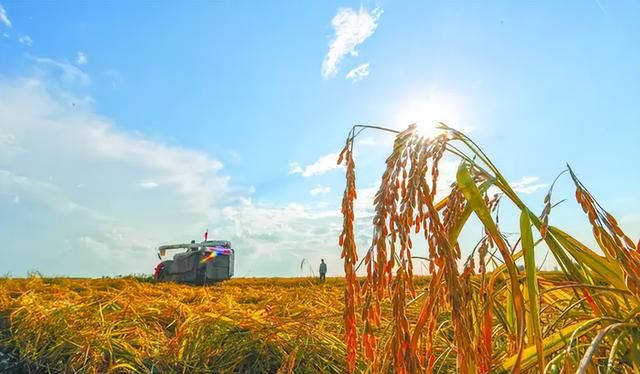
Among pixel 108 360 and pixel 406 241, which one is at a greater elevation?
pixel 406 241

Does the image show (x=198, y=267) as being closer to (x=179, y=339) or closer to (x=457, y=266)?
(x=179, y=339)

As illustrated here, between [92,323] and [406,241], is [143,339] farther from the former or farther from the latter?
[406,241]

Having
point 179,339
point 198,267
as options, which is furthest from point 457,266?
point 198,267

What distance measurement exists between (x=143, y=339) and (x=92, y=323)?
0.51 m

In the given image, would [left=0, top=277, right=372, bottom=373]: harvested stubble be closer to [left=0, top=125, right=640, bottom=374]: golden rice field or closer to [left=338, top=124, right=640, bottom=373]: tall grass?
[left=0, top=125, right=640, bottom=374]: golden rice field

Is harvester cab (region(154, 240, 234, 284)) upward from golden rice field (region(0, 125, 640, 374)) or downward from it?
upward

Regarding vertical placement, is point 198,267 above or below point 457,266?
above

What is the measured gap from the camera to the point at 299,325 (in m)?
2.78

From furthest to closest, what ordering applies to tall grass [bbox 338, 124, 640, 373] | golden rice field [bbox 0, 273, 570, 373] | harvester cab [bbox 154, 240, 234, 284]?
harvester cab [bbox 154, 240, 234, 284]
golden rice field [bbox 0, 273, 570, 373]
tall grass [bbox 338, 124, 640, 373]

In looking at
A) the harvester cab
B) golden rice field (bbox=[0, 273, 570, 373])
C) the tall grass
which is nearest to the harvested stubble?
golden rice field (bbox=[0, 273, 570, 373])

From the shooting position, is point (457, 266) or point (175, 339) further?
point (175, 339)

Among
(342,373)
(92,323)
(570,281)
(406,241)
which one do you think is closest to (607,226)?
(570,281)

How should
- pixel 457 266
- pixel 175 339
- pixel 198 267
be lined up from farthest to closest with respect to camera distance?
pixel 198 267 → pixel 175 339 → pixel 457 266

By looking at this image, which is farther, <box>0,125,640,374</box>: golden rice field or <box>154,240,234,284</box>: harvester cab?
<box>154,240,234,284</box>: harvester cab
